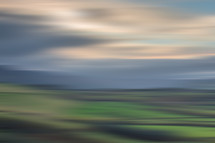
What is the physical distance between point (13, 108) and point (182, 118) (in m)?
1.45

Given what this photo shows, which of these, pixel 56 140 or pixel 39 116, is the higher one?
pixel 39 116

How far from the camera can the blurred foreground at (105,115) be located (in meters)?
3.16

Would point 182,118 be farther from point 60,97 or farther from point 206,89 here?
point 60,97

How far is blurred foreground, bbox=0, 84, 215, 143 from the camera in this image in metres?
3.16

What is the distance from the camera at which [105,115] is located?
3.94 m

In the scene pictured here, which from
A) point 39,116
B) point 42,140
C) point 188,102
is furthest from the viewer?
point 188,102

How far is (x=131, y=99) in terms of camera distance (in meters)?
4.59

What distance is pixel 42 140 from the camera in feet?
9.84

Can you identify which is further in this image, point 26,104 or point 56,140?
point 26,104

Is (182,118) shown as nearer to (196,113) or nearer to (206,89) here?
(196,113)

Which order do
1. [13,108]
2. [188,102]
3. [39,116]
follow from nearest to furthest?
[39,116]
[13,108]
[188,102]

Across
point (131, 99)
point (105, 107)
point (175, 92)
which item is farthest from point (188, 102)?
point (105, 107)

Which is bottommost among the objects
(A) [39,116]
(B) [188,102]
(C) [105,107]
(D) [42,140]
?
(D) [42,140]

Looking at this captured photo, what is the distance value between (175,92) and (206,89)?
1.10 feet
